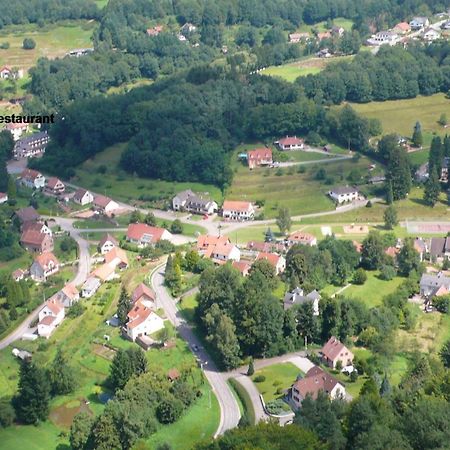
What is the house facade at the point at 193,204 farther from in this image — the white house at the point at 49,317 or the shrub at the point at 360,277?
Result: the white house at the point at 49,317

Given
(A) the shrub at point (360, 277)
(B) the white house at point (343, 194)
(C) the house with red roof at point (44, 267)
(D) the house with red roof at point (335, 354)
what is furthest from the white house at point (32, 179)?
(D) the house with red roof at point (335, 354)

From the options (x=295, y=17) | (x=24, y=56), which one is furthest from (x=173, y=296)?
(x=295, y=17)

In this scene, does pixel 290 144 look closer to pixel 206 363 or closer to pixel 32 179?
pixel 32 179

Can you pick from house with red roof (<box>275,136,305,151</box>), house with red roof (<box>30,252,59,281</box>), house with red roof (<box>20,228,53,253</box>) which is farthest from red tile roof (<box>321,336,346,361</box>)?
house with red roof (<box>275,136,305,151</box>)

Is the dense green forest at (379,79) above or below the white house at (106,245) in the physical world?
above

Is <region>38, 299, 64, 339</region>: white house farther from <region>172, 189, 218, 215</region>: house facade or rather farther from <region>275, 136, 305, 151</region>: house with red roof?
<region>275, 136, 305, 151</region>: house with red roof

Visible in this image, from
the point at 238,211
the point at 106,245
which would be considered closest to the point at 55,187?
the point at 106,245
